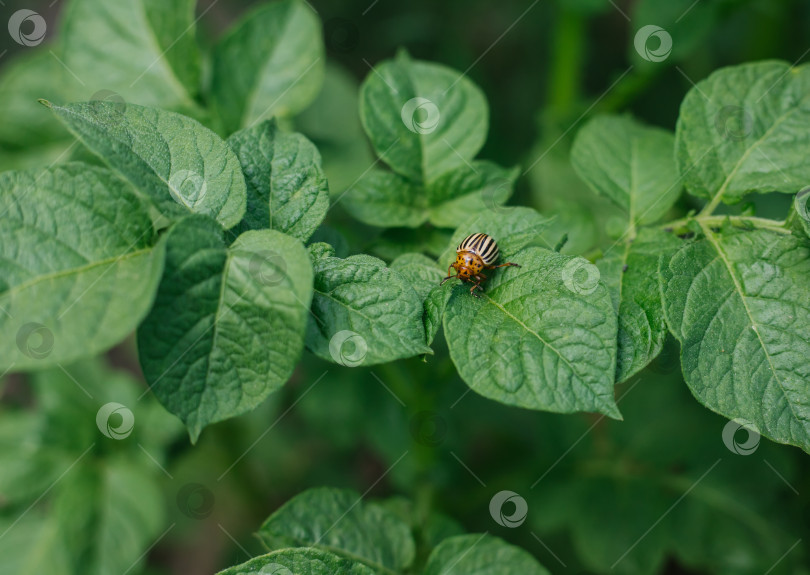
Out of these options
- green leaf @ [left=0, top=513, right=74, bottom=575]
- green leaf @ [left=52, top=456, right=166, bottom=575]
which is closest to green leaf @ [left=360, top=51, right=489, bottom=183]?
green leaf @ [left=52, top=456, right=166, bottom=575]

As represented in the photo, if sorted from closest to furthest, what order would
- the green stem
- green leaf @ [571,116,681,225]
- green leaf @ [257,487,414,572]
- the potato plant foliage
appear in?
the potato plant foliage < the green stem < green leaf @ [257,487,414,572] < green leaf @ [571,116,681,225]

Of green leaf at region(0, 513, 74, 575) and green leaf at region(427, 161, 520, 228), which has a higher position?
green leaf at region(427, 161, 520, 228)

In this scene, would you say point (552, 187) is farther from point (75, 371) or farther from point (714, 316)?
point (75, 371)

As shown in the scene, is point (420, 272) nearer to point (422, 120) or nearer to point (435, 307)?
point (435, 307)

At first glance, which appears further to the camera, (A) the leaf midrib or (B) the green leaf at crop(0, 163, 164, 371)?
(A) the leaf midrib

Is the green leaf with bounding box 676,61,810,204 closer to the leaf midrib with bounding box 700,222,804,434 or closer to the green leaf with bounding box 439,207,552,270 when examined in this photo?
the leaf midrib with bounding box 700,222,804,434

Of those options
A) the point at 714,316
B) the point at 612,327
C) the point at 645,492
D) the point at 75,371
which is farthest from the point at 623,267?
the point at 75,371

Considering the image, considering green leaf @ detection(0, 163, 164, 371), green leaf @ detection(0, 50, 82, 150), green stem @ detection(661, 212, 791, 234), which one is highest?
green stem @ detection(661, 212, 791, 234)

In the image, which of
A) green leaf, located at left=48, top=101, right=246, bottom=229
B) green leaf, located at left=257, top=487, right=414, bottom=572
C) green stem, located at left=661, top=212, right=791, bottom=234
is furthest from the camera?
green leaf, located at left=257, top=487, right=414, bottom=572
